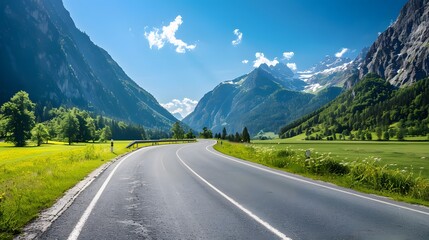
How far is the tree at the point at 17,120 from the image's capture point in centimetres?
7081

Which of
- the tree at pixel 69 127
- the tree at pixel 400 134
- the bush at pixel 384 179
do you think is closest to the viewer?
the bush at pixel 384 179

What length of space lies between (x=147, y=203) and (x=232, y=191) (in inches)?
143

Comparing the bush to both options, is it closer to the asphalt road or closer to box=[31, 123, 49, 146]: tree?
the asphalt road

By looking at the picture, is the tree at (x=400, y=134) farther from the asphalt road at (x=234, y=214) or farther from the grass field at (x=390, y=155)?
the asphalt road at (x=234, y=214)

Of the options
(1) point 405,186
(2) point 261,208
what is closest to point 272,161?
(1) point 405,186

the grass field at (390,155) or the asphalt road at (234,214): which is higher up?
the asphalt road at (234,214)

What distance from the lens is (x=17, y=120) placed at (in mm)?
71562

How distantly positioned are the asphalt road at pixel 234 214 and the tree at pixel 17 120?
6864cm

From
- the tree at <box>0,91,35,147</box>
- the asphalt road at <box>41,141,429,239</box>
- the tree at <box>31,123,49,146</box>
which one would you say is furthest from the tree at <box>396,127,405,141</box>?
the asphalt road at <box>41,141,429,239</box>

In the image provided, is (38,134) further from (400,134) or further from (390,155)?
(400,134)

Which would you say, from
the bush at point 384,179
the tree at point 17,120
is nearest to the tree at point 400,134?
the tree at point 17,120

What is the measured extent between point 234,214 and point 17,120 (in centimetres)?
7636

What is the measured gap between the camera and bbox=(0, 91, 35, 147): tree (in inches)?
2788

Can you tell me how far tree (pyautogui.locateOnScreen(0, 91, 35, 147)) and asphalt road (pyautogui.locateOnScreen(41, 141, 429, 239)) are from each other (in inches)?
2702
